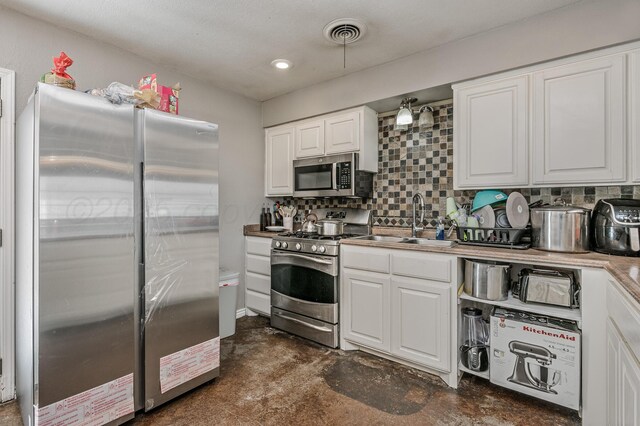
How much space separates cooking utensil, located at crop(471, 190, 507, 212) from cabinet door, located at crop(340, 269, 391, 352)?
89 centimetres

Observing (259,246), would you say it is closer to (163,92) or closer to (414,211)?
(414,211)

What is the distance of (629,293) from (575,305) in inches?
31.8

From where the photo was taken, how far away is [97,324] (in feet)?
5.19

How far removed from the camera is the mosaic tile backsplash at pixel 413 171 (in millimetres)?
2727

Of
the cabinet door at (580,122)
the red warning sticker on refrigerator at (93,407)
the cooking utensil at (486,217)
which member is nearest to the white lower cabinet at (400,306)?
the cooking utensil at (486,217)

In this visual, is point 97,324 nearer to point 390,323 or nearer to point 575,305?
point 390,323

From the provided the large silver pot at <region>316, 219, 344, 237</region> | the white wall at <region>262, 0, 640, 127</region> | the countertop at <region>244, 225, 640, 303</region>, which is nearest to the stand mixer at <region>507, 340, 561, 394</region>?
the countertop at <region>244, 225, 640, 303</region>

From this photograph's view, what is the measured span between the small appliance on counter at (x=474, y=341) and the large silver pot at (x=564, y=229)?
62 cm

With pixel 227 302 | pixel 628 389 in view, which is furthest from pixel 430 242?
pixel 227 302

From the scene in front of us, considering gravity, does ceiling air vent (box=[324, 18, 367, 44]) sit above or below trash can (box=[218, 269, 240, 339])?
above

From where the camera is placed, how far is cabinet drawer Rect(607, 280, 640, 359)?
1.02m

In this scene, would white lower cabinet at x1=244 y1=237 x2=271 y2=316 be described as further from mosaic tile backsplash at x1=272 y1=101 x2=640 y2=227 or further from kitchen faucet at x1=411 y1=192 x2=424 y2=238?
kitchen faucet at x1=411 y1=192 x2=424 y2=238

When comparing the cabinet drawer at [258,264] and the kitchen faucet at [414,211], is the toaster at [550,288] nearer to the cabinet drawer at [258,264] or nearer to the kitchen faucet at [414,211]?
the kitchen faucet at [414,211]

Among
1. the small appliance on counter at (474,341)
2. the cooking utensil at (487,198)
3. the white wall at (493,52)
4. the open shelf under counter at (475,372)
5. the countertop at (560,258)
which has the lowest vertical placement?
the open shelf under counter at (475,372)
